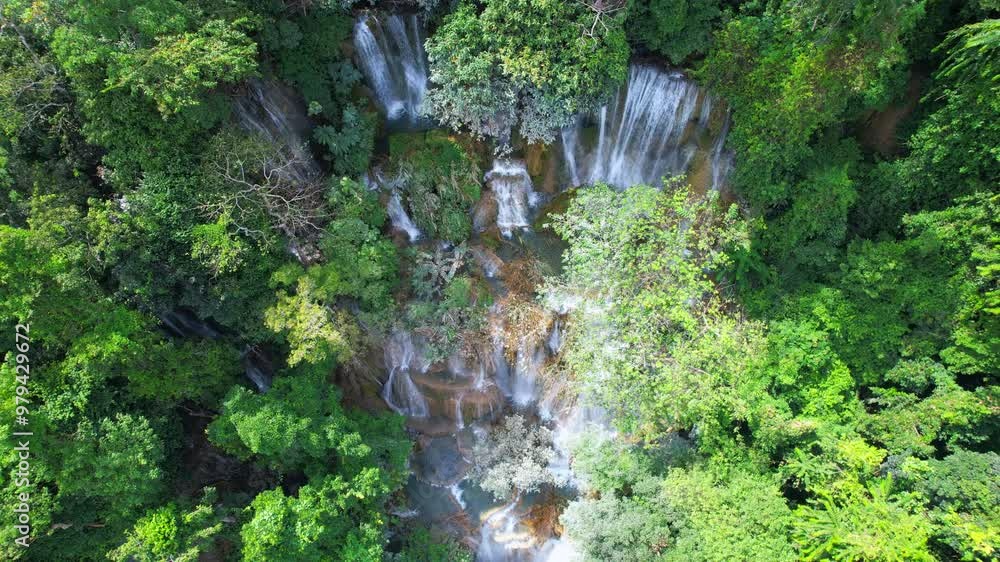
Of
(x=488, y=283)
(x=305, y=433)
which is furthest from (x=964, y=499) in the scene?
(x=305, y=433)

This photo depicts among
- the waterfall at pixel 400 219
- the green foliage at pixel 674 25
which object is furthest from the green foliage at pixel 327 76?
the green foliage at pixel 674 25

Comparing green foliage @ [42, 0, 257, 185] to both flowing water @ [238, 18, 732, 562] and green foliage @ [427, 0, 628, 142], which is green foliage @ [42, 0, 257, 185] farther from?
green foliage @ [427, 0, 628, 142]

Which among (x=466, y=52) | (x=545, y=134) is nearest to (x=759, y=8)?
(x=545, y=134)

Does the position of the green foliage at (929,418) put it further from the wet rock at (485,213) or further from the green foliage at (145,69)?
the green foliage at (145,69)

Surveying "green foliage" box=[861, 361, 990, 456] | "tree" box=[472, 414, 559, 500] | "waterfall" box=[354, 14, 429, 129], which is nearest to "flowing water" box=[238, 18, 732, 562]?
"waterfall" box=[354, 14, 429, 129]

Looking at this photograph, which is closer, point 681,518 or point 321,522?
point 321,522

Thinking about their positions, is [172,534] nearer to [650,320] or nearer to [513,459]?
[513,459]
